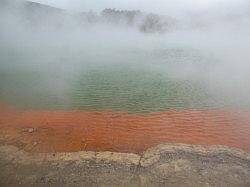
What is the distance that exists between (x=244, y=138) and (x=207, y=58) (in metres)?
10.8

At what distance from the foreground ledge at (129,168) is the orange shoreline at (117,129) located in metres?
0.47

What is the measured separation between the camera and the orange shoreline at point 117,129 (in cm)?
695

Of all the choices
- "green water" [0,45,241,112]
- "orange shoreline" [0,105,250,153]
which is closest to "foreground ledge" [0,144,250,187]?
"orange shoreline" [0,105,250,153]

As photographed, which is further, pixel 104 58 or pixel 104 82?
A: pixel 104 58

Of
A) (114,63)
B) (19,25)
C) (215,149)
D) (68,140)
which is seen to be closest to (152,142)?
(215,149)

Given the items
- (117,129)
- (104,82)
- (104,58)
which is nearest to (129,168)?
(117,129)

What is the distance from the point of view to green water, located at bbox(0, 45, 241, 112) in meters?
9.59

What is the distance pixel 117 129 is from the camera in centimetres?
779

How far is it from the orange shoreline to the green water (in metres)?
0.57

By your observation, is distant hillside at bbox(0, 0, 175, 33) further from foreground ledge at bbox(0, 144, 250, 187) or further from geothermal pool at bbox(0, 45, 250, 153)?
foreground ledge at bbox(0, 144, 250, 187)

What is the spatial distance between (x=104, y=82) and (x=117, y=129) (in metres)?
4.07

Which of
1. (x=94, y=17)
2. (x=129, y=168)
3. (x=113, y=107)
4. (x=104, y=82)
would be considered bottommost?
(x=129, y=168)

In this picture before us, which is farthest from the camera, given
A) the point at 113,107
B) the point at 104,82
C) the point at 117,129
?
the point at 104,82

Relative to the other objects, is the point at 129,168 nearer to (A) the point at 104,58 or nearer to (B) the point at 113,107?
(B) the point at 113,107
